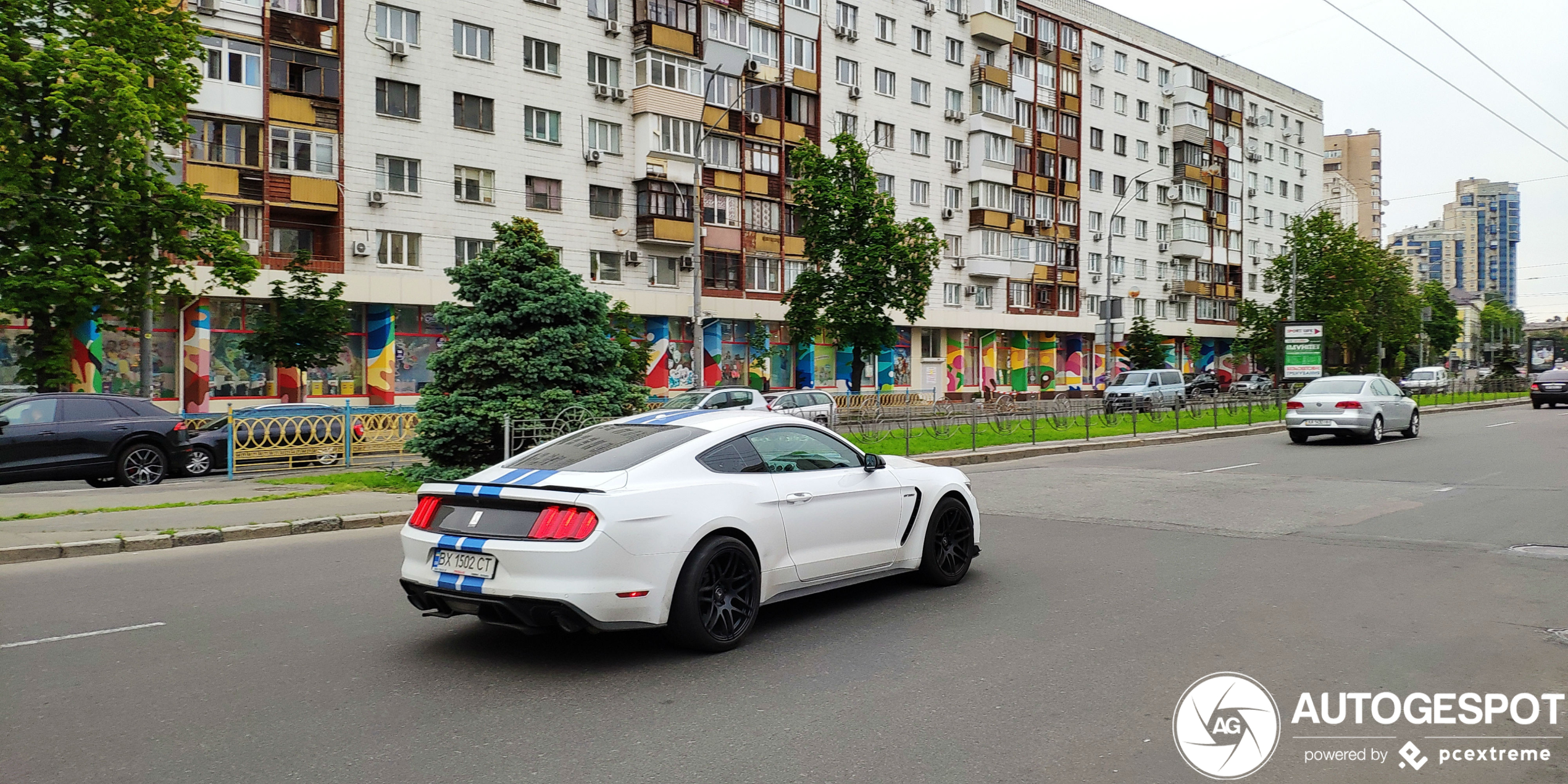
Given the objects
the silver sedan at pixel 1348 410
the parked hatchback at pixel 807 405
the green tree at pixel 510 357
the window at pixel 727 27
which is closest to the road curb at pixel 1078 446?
the silver sedan at pixel 1348 410

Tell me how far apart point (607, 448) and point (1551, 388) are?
47595 mm

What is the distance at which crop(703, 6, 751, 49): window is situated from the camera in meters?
44.6

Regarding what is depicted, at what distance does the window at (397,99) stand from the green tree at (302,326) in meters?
7.79

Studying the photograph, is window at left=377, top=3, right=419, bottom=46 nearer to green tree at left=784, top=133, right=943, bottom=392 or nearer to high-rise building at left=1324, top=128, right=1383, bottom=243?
green tree at left=784, top=133, right=943, bottom=392

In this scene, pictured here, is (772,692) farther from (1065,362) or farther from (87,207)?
(1065,362)

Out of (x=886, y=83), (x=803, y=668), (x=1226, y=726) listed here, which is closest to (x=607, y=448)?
(x=803, y=668)

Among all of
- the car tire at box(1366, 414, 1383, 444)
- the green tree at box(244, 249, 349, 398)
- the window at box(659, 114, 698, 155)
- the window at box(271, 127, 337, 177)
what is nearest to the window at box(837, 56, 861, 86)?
the window at box(659, 114, 698, 155)

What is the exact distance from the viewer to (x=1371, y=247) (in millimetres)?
61719

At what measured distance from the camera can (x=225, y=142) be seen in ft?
107

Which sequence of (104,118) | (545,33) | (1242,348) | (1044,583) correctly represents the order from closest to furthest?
(1044,583) → (104,118) → (545,33) → (1242,348)

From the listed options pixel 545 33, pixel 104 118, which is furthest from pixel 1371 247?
pixel 104 118

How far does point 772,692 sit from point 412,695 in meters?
1.78

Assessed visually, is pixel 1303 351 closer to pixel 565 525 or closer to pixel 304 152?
pixel 304 152

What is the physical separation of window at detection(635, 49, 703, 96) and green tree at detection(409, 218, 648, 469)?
27131 millimetres
